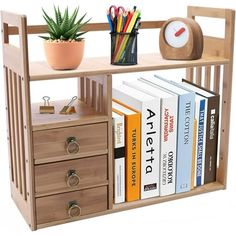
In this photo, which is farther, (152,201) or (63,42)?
(152,201)

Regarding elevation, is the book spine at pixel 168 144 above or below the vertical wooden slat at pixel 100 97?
below

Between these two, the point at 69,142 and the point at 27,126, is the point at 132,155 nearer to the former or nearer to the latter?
the point at 69,142

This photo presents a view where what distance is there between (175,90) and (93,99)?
1.12 feet

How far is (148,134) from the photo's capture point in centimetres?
198

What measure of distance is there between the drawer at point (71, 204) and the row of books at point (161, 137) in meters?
0.09

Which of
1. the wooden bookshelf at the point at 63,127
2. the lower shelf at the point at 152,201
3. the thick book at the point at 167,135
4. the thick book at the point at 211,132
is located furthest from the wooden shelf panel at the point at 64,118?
the thick book at the point at 211,132

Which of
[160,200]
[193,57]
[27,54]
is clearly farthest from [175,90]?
[27,54]

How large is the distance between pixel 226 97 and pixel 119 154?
0.52 meters

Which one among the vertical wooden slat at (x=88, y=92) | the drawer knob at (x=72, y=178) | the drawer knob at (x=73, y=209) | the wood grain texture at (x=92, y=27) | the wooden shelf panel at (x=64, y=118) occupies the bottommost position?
the drawer knob at (x=73, y=209)

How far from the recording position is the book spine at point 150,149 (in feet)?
6.42

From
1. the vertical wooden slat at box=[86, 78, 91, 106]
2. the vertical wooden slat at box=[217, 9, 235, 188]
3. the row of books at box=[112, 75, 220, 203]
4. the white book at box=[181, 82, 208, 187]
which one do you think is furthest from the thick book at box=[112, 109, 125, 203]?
the vertical wooden slat at box=[217, 9, 235, 188]

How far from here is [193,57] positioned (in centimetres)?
202

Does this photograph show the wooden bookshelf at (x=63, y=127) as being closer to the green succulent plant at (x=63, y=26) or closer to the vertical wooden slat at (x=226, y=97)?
the vertical wooden slat at (x=226, y=97)

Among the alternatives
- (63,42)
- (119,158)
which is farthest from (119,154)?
(63,42)
